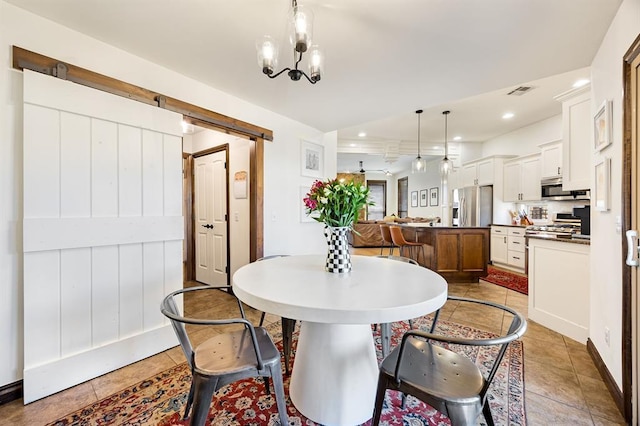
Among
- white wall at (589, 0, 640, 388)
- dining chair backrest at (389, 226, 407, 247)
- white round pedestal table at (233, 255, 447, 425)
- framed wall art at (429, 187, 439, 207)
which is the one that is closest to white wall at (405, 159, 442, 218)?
framed wall art at (429, 187, 439, 207)

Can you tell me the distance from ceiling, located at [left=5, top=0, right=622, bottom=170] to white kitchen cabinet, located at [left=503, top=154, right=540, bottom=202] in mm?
3279

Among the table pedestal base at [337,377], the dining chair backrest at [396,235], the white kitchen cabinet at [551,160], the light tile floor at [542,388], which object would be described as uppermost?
the white kitchen cabinet at [551,160]

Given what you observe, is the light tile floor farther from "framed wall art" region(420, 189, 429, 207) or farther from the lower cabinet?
"framed wall art" region(420, 189, 429, 207)

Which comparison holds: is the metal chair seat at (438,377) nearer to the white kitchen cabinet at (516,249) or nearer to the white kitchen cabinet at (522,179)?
the white kitchen cabinet at (516,249)

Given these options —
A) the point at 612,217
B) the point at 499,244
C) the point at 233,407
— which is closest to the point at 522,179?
the point at 499,244

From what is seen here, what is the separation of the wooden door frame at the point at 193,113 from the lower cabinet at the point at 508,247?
4.50 m

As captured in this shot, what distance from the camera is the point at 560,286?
8.38ft

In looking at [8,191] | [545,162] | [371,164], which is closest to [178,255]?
[8,191]

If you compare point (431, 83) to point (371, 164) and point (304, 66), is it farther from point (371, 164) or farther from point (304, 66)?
point (371, 164)

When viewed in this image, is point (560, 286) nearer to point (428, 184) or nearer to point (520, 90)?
point (520, 90)

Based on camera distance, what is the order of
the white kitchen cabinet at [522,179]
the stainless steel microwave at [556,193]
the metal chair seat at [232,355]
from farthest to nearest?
the white kitchen cabinet at [522,179] → the stainless steel microwave at [556,193] → the metal chair seat at [232,355]

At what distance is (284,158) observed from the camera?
3.55 metres

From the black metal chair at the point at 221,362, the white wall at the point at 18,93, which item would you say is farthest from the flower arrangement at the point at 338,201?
the white wall at the point at 18,93

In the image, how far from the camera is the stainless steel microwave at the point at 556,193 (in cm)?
441
